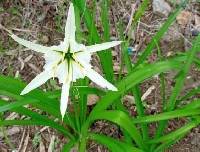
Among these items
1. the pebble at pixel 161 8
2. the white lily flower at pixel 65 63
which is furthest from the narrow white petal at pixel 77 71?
the pebble at pixel 161 8

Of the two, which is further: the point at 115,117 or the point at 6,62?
the point at 6,62

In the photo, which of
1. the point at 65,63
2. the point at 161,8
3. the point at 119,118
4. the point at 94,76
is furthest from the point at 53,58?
the point at 161,8

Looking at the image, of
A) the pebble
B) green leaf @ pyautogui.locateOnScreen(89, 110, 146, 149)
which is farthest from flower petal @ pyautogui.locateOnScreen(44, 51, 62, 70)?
the pebble

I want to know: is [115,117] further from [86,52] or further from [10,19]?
[10,19]

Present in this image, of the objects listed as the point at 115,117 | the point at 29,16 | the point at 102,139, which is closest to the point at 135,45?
the point at 29,16

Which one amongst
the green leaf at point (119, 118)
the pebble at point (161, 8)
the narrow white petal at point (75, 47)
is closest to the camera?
the narrow white petal at point (75, 47)

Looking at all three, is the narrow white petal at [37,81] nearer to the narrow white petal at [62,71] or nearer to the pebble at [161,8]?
the narrow white petal at [62,71]

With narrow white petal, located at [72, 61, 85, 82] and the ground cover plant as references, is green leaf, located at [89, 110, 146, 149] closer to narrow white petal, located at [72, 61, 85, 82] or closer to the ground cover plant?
the ground cover plant

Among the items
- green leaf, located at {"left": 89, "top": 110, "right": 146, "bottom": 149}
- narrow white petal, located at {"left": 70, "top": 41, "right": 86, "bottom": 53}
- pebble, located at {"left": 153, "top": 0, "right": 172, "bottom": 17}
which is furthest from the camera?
pebble, located at {"left": 153, "top": 0, "right": 172, "bottom": 17}
